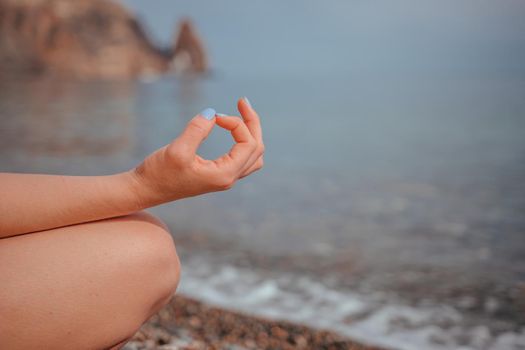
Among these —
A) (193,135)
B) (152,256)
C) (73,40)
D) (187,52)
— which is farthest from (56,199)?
(187,52)

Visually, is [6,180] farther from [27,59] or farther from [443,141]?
[27,59]

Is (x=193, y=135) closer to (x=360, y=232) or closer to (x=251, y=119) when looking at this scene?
(x=251, y=119)

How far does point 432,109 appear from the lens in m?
25.7

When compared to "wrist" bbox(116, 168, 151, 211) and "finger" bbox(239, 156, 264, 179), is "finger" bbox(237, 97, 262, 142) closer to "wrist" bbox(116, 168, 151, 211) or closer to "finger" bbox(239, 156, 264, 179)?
"finger" bbox(239, 156, 264, 179)

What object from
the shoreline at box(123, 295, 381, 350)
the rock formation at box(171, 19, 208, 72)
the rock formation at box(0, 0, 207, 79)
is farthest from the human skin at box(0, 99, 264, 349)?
the rock formation at box(171, 19, 208, 72)

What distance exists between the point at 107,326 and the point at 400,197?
22.3 feet

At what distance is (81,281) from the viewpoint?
142 cm

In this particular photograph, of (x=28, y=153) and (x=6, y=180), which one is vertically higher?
(x=6, y=180)

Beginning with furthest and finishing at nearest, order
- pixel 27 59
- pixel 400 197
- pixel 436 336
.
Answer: pixel 27 59
pixel 400 197
pixel 436 336

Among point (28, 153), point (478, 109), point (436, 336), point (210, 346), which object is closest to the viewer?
point (210, 346)

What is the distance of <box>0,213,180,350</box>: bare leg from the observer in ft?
4.48

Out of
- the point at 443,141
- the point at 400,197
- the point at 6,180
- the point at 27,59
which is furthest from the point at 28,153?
the point at 27,59

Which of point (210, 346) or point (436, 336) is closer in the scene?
point (210, 346)

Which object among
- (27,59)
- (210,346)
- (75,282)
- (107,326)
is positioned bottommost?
(27,59)
